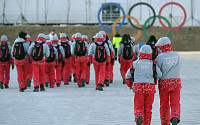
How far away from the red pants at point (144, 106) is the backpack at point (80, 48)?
7.55m

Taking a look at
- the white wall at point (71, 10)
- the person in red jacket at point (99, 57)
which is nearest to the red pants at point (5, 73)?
the person in red jacket at point (99, 57)

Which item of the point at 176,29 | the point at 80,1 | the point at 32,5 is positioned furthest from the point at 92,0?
the point at 176,29

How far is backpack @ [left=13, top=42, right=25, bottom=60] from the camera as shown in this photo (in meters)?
13.1

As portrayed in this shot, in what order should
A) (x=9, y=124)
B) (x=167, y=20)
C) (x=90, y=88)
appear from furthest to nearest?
1. (x=167, y=20)
2. (x=90, y=88)
3. (x=9, y=124)

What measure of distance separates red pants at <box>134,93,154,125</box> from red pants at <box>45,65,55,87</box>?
742 cm

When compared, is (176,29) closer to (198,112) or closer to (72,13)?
(72,13)

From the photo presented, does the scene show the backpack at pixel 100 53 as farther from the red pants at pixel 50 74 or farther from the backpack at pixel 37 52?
the red pants at pixel 50 74

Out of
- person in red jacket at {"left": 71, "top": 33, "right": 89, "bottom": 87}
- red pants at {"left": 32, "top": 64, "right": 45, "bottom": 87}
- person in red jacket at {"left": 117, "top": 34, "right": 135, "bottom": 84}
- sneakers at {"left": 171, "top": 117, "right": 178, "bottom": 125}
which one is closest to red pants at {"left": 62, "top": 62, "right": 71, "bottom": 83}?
person in red jacket at {"left": 71, "top": 33, "right": 89, "bottom": 87}

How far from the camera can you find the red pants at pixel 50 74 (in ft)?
46.8

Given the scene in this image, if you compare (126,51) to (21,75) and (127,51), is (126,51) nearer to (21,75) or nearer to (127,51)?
(127,51)

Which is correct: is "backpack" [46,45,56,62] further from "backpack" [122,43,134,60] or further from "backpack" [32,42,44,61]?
"backpack" [122,43,134,60]

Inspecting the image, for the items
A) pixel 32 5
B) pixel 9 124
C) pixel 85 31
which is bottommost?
pixel 9 124

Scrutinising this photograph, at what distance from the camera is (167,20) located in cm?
4416

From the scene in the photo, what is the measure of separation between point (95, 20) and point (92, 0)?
7.05 feet
